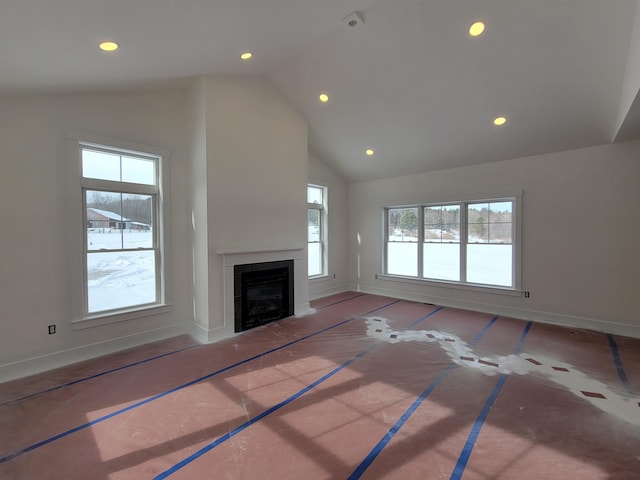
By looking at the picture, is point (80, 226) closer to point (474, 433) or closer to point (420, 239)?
point (474, 433)

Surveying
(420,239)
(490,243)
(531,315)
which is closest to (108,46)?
(420,239)

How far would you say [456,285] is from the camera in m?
5.71

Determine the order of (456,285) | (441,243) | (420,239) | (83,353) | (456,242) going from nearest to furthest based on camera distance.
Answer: (83,353), (456,285), (456,242), (441,243), (420,239)

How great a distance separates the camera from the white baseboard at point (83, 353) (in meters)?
3.02

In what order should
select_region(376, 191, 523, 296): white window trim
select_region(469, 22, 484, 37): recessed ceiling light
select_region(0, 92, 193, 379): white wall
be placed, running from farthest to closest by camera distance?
select_region(376, 191, 523, 296): white window trim
select_region(469, 22, 484, 37): recessed ceiling light
select_region(0, 92, 193, 379): white wall

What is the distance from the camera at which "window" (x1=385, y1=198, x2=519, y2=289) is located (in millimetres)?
5262

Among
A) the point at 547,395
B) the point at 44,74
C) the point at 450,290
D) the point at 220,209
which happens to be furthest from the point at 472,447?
the point at 44,74

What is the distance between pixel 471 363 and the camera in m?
3.33

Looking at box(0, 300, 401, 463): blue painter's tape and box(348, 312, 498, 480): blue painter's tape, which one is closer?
box(348, 312, 498, 480): blue painter's tape

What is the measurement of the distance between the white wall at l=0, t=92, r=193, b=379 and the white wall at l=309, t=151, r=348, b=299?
3.50 m

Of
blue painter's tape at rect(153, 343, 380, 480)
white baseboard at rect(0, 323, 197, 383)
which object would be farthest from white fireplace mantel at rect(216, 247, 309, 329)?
blue painter's tape at rect(153, 343, 380, 480)

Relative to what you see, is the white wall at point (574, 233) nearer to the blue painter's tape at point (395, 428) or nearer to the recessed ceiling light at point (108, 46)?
the blue painter's tape at point (395, 428)

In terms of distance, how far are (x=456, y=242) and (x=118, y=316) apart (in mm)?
5750

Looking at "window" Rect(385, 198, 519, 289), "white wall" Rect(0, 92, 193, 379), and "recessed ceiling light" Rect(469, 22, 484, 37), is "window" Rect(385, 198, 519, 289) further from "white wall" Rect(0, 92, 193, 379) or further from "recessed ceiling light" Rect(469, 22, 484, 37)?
"white wall" Rect(0, 92, 193, 379)
